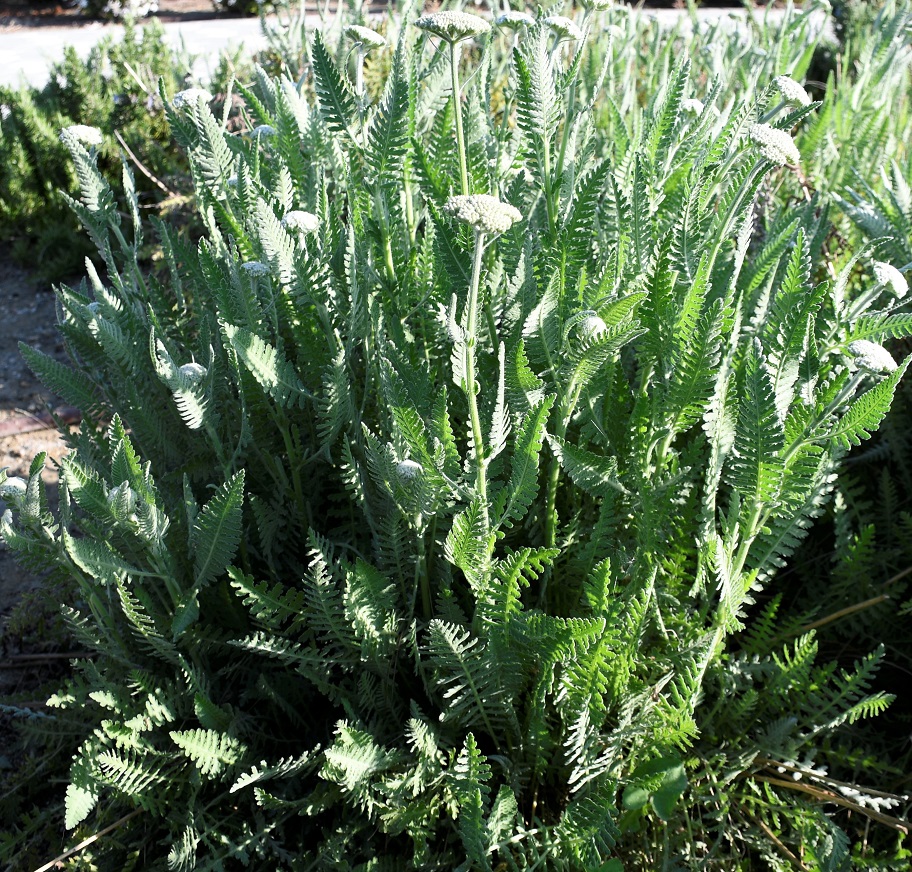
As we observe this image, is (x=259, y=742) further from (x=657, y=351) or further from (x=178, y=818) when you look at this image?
(x=657, y=351)

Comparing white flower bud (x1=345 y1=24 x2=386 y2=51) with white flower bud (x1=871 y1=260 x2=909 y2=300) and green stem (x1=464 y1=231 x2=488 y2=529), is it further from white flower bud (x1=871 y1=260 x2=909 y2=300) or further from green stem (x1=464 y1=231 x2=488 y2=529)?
white flower bud (x1=871 y1=260 x2=909 y2=300)

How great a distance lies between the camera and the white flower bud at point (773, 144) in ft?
3.75

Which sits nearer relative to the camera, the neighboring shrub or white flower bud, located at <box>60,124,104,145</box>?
white flower bud, located at <box>60,124,104,145</box>

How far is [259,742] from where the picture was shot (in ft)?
4.67

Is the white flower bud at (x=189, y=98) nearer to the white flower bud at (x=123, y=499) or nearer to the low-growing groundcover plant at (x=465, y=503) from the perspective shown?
the low-growing groundcover plant at (x=465, y=503)

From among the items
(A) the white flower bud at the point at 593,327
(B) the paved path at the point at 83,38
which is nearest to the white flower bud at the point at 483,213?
(A) the white flower bud at the point at 593,327

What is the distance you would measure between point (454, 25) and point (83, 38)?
9.15 m

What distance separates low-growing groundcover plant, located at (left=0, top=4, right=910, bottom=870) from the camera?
3.91ft

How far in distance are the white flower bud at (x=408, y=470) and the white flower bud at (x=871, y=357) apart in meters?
0.62

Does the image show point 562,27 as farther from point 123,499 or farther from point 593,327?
point 123,499

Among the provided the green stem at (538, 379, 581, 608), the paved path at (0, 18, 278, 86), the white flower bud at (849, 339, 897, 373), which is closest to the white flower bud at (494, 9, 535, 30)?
the green stem at (538, 379, 581, 608)

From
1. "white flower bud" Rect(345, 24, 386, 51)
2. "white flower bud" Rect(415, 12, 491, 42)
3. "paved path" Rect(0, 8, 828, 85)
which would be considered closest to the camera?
"white flower bud" Rect(415, 12, 491, 42)

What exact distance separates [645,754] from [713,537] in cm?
36

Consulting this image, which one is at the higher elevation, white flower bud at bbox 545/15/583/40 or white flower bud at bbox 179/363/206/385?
white flower bud at bbox 545/15/583/40
